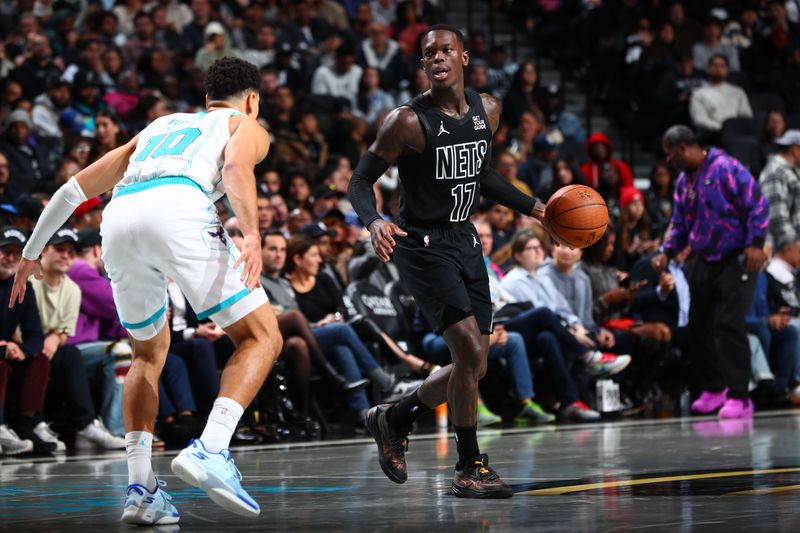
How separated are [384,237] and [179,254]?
101cm

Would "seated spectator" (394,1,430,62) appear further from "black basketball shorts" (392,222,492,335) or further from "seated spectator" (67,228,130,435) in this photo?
"black basketball shorts" (392,222,492,335)

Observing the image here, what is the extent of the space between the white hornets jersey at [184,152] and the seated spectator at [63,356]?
3.52 meters

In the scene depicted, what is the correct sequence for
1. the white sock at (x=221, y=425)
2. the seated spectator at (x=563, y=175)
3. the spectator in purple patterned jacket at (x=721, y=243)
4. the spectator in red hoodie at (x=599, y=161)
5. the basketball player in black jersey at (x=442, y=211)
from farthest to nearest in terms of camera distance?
the spectator in red hoodie at (x=599, y=161)
the seated spectator at (x=563, y=175)
the spectator in purple patterned jacket at (x=721, y=243)
the basketball player in black jersey at (x=442, y=211)
the white sock at (x=221, y=425)

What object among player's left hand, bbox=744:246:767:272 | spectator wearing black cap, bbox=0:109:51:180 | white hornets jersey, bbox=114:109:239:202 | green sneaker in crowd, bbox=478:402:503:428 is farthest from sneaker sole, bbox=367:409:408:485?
spectator wearing black cap, bbox=0:109:51:180

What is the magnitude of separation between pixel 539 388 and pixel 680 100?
6528 millimetres

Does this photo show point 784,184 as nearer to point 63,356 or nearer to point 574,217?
point 574,217

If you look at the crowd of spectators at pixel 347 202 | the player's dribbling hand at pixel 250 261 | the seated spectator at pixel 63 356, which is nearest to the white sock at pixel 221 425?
the player's dribbling hand at pixel 250 261

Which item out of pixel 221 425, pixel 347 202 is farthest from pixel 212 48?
pixel 221 425

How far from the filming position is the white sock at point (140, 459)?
4.64 meters

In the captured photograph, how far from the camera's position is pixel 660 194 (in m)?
14.1

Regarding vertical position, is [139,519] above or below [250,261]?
below

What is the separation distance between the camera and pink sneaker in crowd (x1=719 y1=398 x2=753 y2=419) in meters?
9.46

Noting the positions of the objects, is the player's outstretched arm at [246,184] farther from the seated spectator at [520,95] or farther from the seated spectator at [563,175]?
the seated spectator at [520,95]

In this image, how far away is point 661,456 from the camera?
672cm
